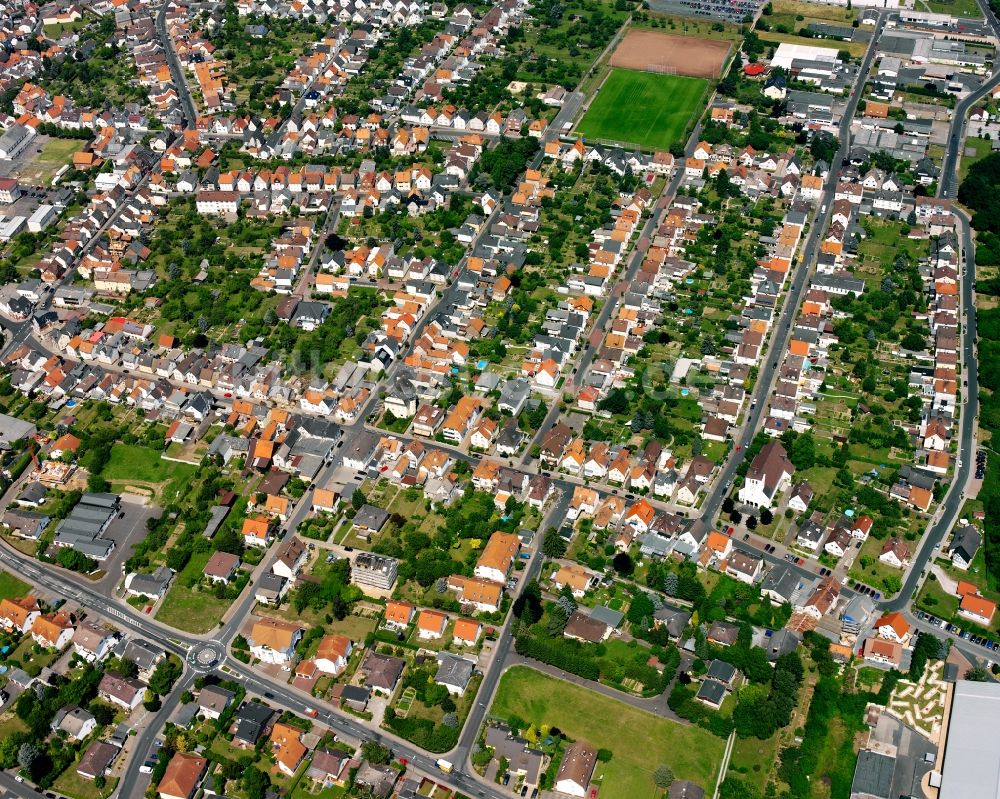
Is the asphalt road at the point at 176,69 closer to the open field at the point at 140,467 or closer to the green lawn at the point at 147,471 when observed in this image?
the open field at the point at 140,467

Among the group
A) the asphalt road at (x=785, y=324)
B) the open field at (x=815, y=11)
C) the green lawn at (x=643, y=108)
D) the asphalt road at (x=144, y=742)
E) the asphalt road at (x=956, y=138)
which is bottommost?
the asphalt road at (x=144, y=742)

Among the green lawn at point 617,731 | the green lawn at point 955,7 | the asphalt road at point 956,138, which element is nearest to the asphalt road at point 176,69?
the asphalt road at point 956,138

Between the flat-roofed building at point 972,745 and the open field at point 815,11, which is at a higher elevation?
the flat-roofed building at point 972,745

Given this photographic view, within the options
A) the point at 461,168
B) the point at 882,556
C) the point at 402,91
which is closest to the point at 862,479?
the point at 882,556

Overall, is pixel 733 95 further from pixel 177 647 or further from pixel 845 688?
pixel 177 647

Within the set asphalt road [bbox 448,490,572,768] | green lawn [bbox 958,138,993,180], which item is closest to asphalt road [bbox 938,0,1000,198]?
green lawn [bbox 958,138,993,180]
